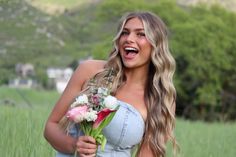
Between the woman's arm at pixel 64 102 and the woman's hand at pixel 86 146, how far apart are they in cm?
22

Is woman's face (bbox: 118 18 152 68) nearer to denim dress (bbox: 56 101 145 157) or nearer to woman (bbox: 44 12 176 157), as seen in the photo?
woman (bbox: 44 12 176 157)

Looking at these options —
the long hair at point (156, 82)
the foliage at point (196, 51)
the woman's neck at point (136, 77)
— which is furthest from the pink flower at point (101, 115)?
the foliage at point (196, 51)

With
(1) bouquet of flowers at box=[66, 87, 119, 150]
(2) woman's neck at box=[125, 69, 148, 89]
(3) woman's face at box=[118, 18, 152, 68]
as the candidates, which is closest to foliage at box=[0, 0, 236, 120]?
(2) woman's neck at box=[125, 69, 148, 89]

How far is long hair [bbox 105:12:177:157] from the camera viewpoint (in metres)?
3.41

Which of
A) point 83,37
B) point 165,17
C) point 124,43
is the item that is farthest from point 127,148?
point 83,37

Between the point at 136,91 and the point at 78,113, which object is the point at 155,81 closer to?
the point at 136,91

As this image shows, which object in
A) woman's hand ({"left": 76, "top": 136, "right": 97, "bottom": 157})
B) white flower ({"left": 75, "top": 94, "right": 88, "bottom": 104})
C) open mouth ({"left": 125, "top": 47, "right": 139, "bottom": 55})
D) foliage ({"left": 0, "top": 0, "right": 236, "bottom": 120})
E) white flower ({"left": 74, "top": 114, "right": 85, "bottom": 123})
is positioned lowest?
foliage ({"left": 0, "top": 0, "right": 236, "bottom": 120})

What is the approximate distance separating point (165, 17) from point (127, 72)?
44106 millimetres

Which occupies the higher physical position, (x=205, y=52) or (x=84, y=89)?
(x=84, y=89)

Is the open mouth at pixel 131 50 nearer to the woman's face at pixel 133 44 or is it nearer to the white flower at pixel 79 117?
the woman's face at pixel 133 44

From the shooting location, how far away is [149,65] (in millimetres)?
3607

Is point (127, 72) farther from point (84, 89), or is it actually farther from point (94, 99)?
point (94, 99)

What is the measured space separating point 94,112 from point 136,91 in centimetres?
66

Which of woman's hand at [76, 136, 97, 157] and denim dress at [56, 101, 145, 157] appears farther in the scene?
denim dress at [56, 101, 145, 157]
